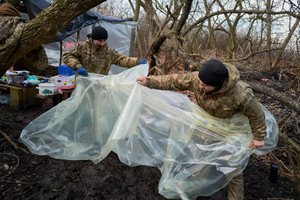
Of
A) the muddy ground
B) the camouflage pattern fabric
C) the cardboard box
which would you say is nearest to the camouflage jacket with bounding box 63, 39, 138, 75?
the camouflage pattern fabric

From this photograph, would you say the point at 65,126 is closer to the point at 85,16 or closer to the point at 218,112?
the point at 218,112

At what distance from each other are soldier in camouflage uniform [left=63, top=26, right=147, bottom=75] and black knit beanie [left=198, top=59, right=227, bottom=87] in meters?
1.25

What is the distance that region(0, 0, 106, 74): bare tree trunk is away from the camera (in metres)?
2.31

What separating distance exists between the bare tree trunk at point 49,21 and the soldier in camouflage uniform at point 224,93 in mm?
1084

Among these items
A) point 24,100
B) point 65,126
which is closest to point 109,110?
point 65,126

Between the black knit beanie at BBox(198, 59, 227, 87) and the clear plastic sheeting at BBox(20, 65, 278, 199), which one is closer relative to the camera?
the black knit beanie at BBox(198, 59, 227, 87)

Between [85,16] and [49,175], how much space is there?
448cm

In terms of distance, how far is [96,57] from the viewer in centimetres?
310

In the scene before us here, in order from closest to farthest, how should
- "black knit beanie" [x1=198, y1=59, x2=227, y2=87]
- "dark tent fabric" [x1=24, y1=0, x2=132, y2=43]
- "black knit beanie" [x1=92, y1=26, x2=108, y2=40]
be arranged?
"black knit beanie" [x1=198, y1=59, x2=227, y2=87]
"black knit beanie" [x1=92, y1=26, x2=108, y2=40]
"dark tent fabric" [x1=24, y1=0, x2=132, y2=43]

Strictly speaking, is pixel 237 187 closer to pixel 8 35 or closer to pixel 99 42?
pixel 99 42

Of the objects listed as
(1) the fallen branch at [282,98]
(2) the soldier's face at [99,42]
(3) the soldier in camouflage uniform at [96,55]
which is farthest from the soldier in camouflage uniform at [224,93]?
(2) the soldier's face at [99,42]

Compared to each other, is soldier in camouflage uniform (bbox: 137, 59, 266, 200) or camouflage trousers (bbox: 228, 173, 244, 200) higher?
soldier in camouflage uniform (bbox: 137, 59, 266, 200)

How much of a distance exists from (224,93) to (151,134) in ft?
2.69

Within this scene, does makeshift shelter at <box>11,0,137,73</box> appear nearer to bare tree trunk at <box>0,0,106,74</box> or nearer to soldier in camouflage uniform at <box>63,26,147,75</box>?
soldier in camouflage uniform at <box>63,26,147,75</box>
